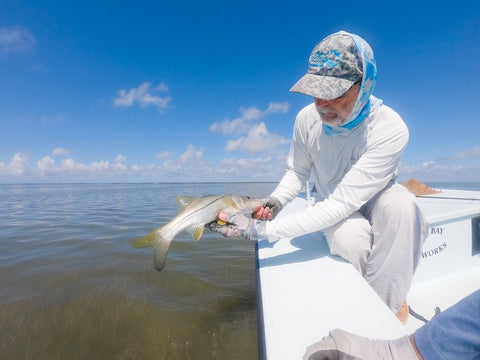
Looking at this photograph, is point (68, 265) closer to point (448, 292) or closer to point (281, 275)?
point (281, 275)

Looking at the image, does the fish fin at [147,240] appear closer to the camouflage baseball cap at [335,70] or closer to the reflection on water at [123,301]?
the reflection on water at [123,301]

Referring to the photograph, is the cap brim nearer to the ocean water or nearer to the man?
the man

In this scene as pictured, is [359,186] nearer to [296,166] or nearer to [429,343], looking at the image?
[296,166]

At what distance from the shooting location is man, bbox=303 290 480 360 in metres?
Result: 0.89

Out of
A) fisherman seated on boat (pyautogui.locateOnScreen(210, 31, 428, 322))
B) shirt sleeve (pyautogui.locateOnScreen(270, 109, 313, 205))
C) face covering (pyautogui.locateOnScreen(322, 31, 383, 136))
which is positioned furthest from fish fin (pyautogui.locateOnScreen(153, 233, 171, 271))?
face covering (pyautogui.locateOnScreen(322, 31, 383, 136))

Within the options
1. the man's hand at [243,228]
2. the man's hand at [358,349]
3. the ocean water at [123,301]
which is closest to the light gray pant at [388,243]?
the man's hand at [243,228]

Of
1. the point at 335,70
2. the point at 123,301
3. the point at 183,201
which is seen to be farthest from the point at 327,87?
the point at 123,301

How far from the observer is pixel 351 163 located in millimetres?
2256

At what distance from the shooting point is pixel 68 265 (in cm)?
389

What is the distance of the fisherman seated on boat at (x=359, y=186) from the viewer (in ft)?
5.83

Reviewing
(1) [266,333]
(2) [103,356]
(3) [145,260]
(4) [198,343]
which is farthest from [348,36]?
(3) [145,260]

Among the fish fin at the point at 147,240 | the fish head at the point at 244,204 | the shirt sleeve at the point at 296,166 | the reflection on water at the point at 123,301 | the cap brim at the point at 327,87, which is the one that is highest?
the cap brim at the point at 327,87

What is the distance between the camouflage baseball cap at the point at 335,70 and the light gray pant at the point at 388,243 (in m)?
1.01

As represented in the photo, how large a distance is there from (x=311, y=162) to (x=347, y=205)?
893 mm
